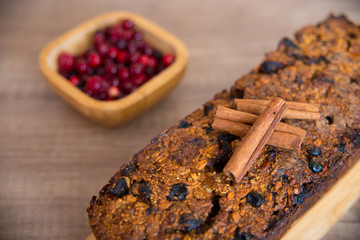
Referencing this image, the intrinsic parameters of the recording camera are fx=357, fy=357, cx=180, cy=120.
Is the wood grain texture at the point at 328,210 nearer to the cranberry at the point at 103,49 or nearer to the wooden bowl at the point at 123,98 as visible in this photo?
the wooden bowl at the point at 123,98

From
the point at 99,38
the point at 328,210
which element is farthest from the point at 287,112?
the point at 99,38

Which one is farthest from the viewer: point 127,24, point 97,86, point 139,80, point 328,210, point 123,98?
point 127,24

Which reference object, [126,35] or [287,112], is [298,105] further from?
[126,35]

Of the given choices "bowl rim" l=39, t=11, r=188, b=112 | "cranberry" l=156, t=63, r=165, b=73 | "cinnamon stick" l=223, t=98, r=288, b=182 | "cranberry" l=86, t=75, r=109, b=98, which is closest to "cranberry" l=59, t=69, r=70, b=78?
"bowl rim" l=39, t=11, r=188, b=112

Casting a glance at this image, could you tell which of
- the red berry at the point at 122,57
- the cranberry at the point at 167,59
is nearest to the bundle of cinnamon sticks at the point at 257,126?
the cranberry at the point at 167,59

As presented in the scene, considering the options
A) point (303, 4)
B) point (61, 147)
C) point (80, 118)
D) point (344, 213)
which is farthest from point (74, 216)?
point (303, 4)

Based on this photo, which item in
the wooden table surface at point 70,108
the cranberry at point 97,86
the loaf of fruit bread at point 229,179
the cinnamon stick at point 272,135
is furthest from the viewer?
the cranberry at point 97,86
